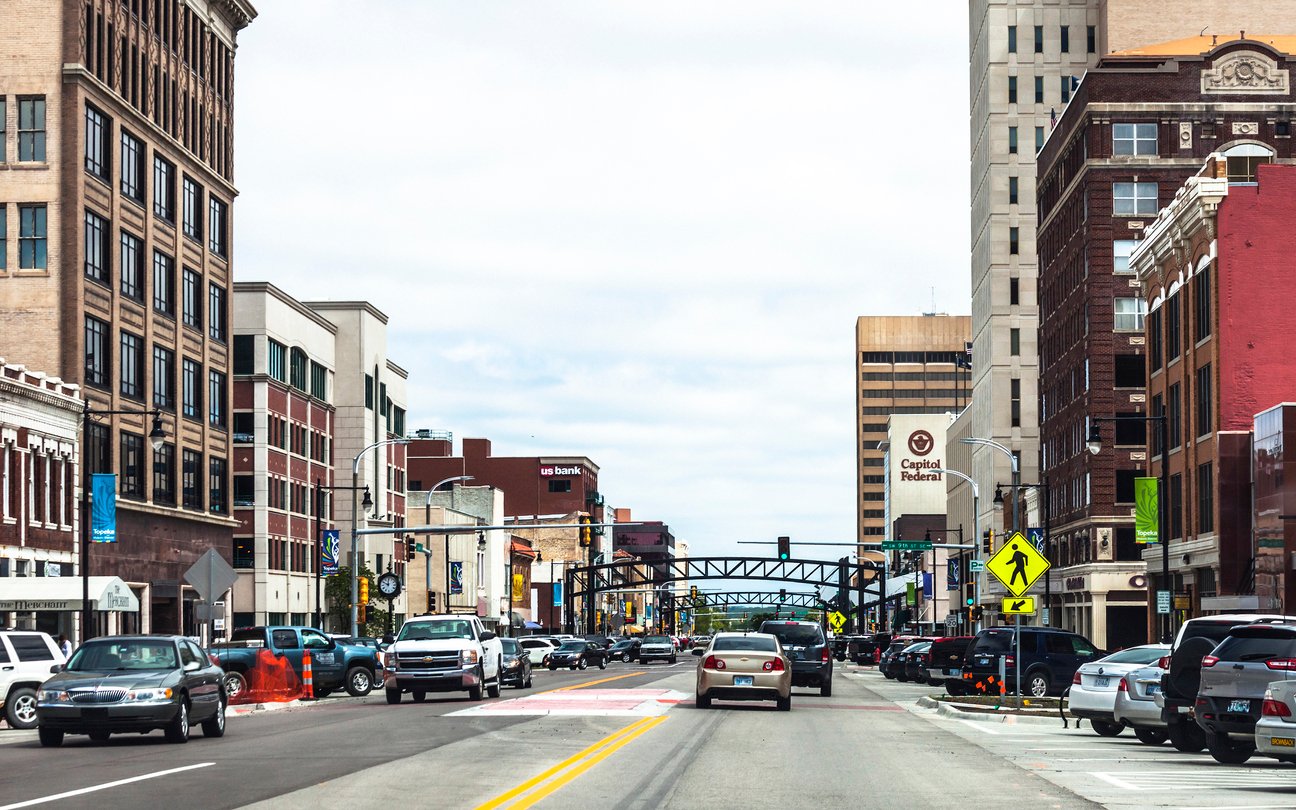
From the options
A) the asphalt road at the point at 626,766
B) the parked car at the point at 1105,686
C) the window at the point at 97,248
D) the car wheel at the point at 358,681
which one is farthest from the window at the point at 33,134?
the parked car at the point at 1105,686

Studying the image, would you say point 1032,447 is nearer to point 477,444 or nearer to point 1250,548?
point 1250,548

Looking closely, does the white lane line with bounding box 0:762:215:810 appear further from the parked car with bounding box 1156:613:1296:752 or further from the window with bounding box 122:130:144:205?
the window with bounding box 122:130:144:205

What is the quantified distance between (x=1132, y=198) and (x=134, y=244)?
1853 inches

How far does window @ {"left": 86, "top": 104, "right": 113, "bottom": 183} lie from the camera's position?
208 feet

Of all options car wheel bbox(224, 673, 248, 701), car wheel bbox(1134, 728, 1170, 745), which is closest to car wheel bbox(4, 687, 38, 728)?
car wheel bbox(224, 673, 248, 701)

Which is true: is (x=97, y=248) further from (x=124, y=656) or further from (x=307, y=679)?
(x=124, y=656)

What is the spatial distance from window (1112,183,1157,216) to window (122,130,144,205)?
45.8 metres

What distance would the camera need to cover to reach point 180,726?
25500 mm

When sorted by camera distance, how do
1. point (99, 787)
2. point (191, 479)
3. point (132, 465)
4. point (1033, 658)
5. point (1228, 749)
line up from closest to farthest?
point (99, 787) → point (1228, 749) → point (1033, 658) → point (132, 465) → point (191, 479)

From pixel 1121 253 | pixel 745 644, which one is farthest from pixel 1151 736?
pixel 1121 253

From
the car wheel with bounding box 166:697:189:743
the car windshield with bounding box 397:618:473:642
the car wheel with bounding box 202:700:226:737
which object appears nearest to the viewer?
the car wheel with bounding box 166:697:189:743

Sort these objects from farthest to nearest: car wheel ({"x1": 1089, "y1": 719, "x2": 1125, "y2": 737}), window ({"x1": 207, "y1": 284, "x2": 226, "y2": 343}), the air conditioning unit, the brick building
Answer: the brick building < the air conditioning unit < window ({"x1": 207, "y1": 284, "x2": 226, "y2": 343}) < car wheel ({"x1": 1089, "y1": 719, "x2": 1125, "y2": 737})

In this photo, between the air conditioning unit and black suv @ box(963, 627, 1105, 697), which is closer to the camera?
black suv @ box(963, 627, 1105, 697)

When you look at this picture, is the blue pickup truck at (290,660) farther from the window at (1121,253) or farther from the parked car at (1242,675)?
the window at (1121,253)
